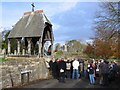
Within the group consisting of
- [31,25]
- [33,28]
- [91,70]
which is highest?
[31,25]

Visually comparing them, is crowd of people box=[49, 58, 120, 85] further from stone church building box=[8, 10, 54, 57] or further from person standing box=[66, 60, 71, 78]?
stone church building box=[8, 10, 54, 57]

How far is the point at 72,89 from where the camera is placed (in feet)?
43.1

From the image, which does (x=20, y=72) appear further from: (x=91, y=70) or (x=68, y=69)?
(x=68, y=69)

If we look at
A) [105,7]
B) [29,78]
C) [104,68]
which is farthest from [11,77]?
[105,7]

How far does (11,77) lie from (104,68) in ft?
19.3

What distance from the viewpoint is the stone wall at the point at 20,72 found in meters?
12.3

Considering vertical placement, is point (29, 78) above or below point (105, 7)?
below

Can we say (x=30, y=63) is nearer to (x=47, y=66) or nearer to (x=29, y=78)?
(x=29, y=78)

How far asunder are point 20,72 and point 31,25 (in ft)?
52.2

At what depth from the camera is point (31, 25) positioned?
96.3 feet

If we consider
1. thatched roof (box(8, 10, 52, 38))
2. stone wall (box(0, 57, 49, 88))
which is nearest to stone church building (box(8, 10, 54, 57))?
thatched roof (box(8, 10, 52, 38))

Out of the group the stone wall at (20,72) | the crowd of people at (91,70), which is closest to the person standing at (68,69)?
the crowd of people at (91,70)

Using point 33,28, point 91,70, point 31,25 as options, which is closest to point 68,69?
point 91,70

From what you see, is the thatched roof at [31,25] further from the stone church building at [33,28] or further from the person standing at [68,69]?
the person standing at [68,69]
